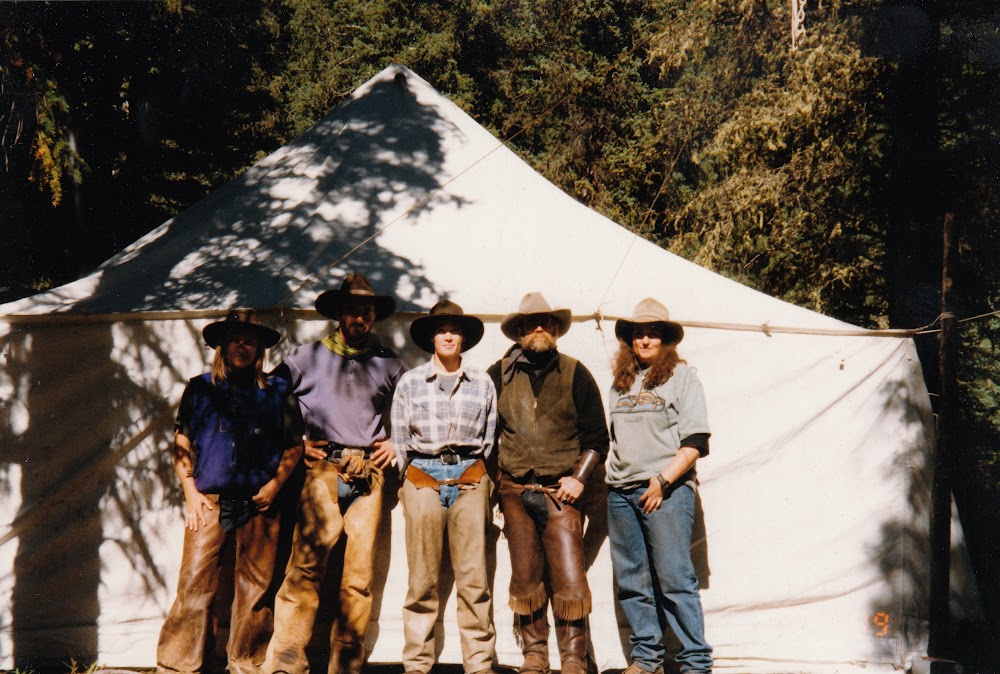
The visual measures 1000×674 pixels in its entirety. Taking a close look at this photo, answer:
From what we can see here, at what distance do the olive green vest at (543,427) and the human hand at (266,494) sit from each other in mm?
991

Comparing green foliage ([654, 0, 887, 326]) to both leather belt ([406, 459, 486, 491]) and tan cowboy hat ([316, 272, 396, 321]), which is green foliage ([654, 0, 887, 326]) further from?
leather belt ([406, 459, 486, 491])

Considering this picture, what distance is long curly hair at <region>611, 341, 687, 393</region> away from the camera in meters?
3.89

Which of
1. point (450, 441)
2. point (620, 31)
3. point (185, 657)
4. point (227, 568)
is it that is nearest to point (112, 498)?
point (227, 568)

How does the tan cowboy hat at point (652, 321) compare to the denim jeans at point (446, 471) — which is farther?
the tan cowboy hat at point (652, 321)

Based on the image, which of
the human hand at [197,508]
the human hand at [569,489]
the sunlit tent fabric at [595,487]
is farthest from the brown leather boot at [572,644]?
the human hand at [197,508]

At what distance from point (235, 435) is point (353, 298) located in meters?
0.80

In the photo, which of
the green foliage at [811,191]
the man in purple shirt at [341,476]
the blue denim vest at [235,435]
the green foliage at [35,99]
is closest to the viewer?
the blue denim vest at [235,435]

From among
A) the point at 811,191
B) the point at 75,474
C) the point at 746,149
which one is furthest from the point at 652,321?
the point at 746,149

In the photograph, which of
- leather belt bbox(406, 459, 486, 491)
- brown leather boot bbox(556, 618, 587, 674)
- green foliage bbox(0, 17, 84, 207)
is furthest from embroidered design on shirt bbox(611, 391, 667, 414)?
green foliage bbox(0, 17, 84, 207)

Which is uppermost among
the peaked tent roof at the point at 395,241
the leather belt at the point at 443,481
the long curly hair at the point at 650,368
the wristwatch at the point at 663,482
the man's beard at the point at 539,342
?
the peaked tent roof at the point at 395,241

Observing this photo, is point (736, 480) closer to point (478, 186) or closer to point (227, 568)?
point (478, 186)

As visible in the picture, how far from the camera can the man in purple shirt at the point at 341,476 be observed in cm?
376

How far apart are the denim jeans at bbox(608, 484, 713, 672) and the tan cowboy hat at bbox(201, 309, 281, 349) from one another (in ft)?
5.55

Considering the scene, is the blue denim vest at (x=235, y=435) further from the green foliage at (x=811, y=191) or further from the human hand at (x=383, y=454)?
the green foliage at (x=811, y=191)
